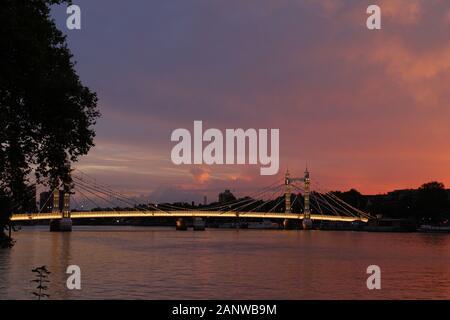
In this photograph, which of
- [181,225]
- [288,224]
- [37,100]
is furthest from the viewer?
[181,225]

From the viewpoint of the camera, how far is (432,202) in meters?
155

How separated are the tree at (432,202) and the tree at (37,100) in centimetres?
14442

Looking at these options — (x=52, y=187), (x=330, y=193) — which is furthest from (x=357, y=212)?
(x=52, y=187)

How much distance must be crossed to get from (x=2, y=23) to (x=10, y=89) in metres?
2.11

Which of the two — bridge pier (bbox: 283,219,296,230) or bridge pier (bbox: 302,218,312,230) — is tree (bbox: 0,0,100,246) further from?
bridge pier (bbox: 283,219,296,230)

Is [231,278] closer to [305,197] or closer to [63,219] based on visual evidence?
[63,219]

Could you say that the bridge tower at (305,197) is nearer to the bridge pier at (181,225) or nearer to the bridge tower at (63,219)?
the bridge pier at (181,225)

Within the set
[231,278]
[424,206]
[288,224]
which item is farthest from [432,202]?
[231,278]

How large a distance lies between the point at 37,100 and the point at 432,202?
147927mm

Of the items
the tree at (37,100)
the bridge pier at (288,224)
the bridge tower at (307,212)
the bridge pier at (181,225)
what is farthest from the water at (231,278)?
the bridge pier at (181,225)

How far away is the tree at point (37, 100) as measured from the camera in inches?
653

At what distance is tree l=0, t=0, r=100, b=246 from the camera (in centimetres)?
1658

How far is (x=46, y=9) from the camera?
1862 cm

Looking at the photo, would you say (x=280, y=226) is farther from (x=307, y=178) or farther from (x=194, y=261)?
(x=194, y=261)
